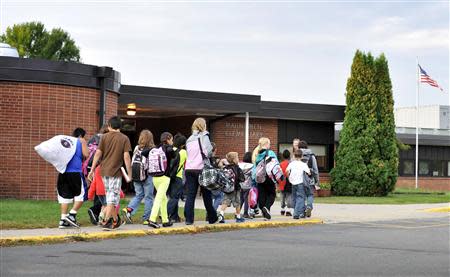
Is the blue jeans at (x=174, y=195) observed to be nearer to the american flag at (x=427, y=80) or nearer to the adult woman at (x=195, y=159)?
the adult woman at (x=195, y=159)

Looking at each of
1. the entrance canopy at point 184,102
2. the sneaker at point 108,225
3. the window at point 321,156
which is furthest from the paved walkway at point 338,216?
the window at point 321,156

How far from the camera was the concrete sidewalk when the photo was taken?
11.4 meters

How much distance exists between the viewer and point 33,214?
14602mm

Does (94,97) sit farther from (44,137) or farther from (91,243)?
(91,243)

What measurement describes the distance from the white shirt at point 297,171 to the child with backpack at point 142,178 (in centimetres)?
334

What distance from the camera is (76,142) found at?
12875mm

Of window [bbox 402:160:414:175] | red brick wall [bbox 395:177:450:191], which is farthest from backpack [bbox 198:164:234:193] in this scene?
window [bbox 402:160:414:175]

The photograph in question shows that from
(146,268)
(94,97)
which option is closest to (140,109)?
(94,97)

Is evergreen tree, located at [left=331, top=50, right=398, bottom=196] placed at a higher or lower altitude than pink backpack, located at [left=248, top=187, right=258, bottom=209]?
higher

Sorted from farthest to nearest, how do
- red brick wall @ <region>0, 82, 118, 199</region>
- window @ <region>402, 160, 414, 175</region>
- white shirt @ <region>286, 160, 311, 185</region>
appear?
window @ <region>402, 160, 414, 175</region> < red brick wall @ <region>0, 82, 118, 199</region> < white shirt @ <region>286, 160, 311, 185</region>

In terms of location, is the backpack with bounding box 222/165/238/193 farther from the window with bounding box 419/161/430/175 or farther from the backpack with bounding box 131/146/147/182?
the window with bounding box 419/161/430/175

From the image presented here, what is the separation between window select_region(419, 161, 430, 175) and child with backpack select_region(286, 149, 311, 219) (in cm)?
2687

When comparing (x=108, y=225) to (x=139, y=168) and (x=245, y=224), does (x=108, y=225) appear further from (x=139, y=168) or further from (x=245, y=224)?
(x=245, y=224)

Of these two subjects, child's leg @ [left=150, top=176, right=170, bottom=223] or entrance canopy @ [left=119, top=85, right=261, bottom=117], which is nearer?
child's leg @ [left=150, top=176, right=170, bottom=223]
